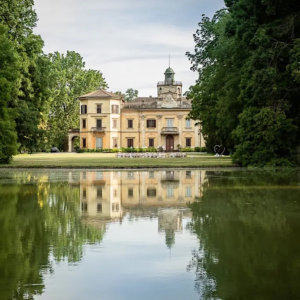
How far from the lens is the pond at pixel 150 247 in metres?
5.59

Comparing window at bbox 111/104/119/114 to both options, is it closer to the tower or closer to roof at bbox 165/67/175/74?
the tower

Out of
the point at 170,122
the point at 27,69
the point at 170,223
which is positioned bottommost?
the point at 170,223

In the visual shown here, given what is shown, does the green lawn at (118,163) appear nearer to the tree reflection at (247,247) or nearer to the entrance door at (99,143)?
the tree reflection at (247,247)

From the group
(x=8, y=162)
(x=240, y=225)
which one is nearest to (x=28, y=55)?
(x=8, y=162)

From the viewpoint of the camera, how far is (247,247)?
24.4 feet

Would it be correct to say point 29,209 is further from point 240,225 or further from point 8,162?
point 8,162

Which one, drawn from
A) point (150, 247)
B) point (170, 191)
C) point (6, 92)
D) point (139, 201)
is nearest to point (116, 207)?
point (139, 201)

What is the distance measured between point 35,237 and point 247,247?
311cm

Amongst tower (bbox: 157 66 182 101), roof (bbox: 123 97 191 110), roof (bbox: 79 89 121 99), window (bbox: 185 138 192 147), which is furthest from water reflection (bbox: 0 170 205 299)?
tower (bbox: 157 66 182 101)

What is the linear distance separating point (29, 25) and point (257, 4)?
18.2m

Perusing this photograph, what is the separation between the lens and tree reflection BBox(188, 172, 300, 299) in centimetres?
559

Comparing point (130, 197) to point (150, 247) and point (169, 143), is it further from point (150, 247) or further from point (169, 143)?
point (169, 143)

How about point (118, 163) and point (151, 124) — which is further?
point (151, 124)

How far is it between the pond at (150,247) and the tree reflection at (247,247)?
1 centimetres
